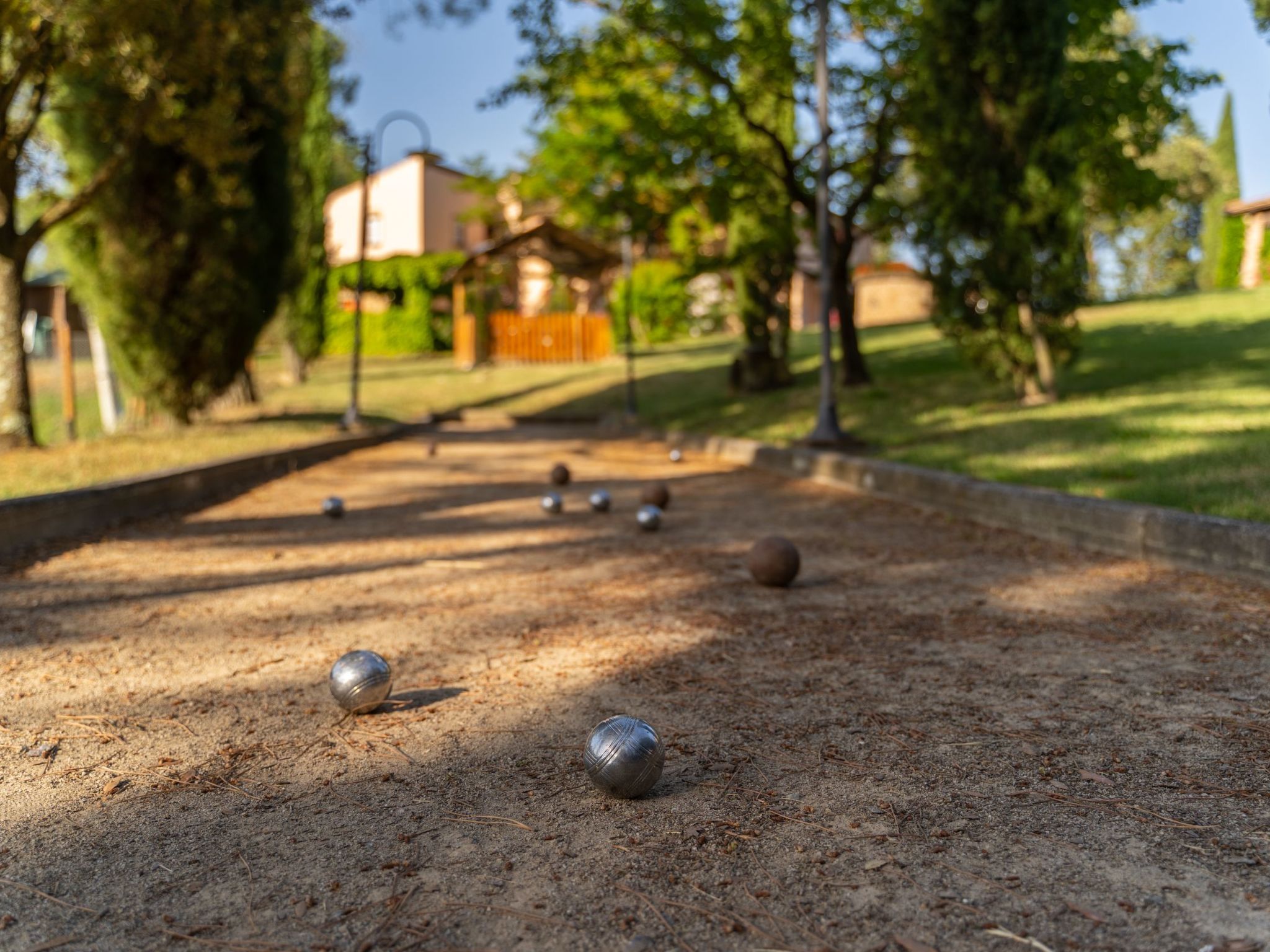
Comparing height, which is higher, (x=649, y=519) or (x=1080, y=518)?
(x=1080, y=518)

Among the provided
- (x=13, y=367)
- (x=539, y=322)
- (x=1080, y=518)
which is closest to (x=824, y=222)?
(x=1080, y=518)

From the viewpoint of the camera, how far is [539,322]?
3406 centimetres

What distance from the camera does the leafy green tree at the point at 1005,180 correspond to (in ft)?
43.2

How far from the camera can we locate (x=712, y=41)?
16.7m

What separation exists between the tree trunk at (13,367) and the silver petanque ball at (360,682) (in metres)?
10.4

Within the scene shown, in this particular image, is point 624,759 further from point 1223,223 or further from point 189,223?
point 1223,223

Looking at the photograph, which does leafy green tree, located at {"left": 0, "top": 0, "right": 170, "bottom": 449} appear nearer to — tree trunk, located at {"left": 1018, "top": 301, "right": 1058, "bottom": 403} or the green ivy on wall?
tree trunk, located at {"left": 1018, "top": 301, "right": 1058, "bottom": 403}

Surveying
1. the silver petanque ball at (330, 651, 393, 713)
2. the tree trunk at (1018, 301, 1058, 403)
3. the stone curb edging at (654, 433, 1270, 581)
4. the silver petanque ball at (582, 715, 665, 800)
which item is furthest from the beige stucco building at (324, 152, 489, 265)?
the silver petanque ball at (582, 715, 665, 800)

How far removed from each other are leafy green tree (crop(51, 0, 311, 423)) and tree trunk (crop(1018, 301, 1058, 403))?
1053 cm

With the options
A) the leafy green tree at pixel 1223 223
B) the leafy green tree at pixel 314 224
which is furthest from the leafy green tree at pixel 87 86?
the leafy green tree at pixel 1223 223

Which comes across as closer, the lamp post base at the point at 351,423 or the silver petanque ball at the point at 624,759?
the silver petanque ball at the point at 624,759

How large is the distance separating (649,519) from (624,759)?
532 centimetres

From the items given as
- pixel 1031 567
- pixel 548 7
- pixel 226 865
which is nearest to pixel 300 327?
pixel 548 7

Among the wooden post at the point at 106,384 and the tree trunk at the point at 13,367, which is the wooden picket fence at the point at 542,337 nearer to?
the wooden post at the point at 106,384
